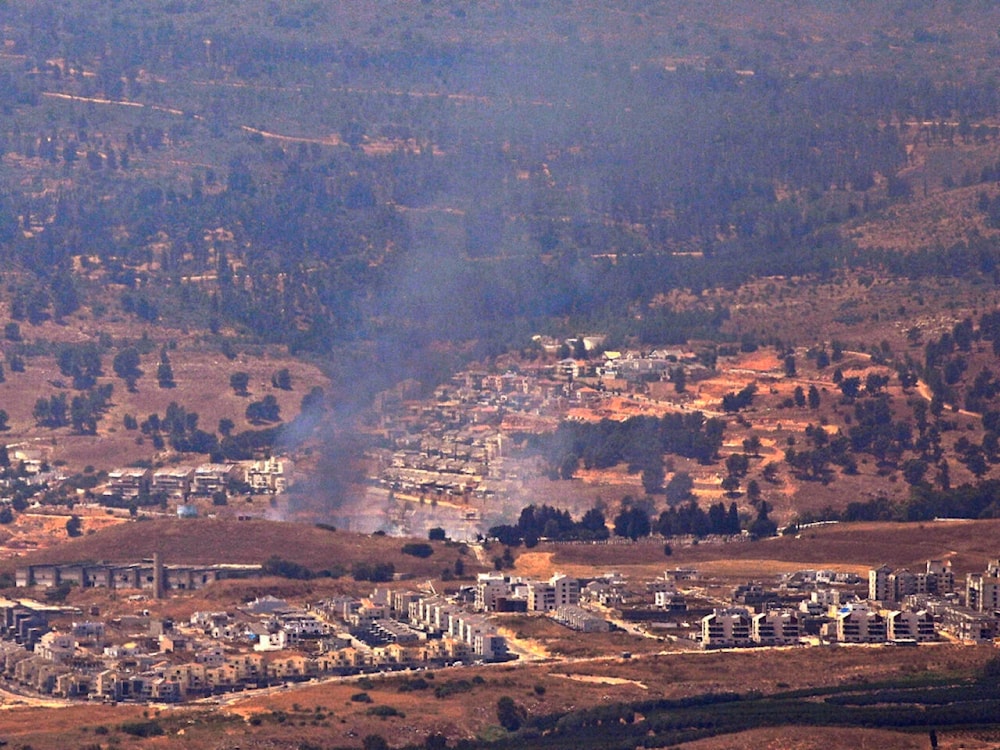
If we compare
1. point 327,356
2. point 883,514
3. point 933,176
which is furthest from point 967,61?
point 883,514

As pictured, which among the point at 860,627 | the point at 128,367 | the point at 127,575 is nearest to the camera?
the point at 860,627

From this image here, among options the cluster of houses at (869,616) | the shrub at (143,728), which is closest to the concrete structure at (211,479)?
the cluster of houses at (869,616)

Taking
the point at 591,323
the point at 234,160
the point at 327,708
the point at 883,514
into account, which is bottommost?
the point at 327,708

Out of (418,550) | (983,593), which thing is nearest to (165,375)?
(418,550)

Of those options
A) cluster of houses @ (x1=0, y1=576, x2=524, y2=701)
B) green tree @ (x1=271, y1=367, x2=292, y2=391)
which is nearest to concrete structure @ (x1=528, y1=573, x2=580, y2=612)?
cluster of houses @ (x1=0, y1=576, x2=524, y2=701)

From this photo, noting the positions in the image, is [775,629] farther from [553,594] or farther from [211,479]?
[211,479]

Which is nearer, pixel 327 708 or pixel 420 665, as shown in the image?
pixel 327 708

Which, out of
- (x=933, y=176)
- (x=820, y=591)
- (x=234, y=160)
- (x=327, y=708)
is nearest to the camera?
(x=327, y=708)

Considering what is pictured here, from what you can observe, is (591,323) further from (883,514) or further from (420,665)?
(420,665)
